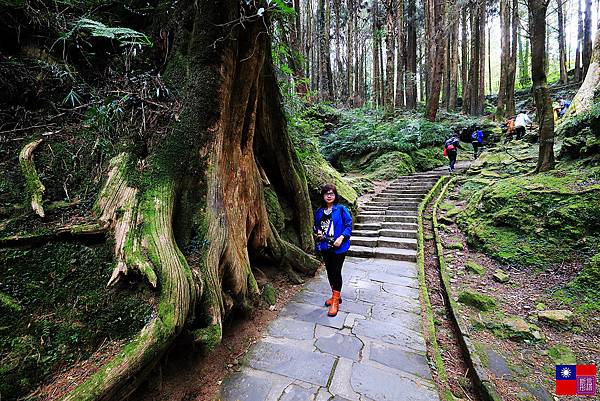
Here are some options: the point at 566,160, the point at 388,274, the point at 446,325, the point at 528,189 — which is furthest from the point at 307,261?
the point at 566,160

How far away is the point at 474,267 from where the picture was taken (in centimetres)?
513

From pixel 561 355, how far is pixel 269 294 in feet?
11.8

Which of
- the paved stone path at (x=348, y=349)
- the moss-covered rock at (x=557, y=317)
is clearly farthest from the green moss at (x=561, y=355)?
the paved stone path at (x=348, y=349)

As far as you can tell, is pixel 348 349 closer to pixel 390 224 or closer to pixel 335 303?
pixel 335 303

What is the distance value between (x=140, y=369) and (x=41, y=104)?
3191mm

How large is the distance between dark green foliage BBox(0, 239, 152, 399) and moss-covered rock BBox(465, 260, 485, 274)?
529 cm

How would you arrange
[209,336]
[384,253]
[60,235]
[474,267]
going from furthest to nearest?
[384,253] → [474,267] → [209,336] → [60,235]

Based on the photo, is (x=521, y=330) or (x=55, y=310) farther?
(x=521, y=330)

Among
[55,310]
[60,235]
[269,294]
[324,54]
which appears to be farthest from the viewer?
[324,54]

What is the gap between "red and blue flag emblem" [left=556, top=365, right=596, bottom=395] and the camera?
275cm

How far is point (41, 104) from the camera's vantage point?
10.5 ft

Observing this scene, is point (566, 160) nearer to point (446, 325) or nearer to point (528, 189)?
point (528, 189)

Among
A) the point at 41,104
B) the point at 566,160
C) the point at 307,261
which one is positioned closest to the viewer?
the point at 41,104

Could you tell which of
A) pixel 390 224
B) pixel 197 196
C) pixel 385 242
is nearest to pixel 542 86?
pixel 390 224
